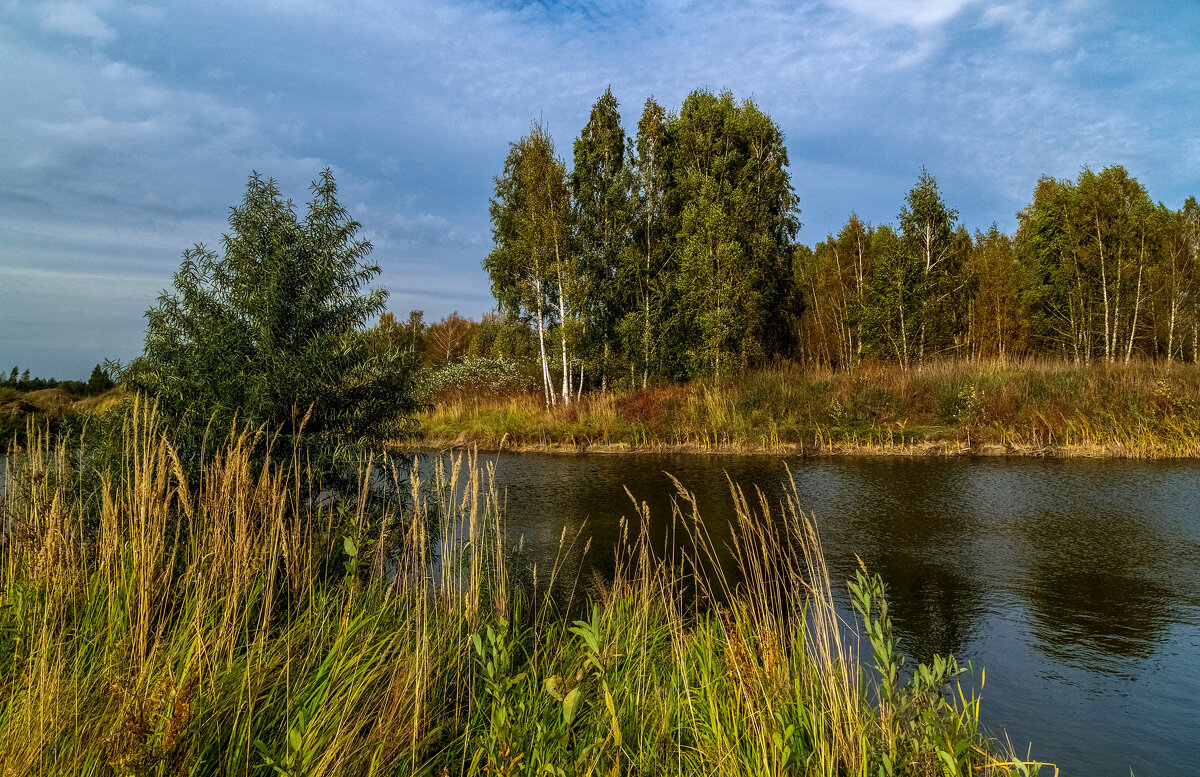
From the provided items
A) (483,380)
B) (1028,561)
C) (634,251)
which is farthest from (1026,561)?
(483,380)

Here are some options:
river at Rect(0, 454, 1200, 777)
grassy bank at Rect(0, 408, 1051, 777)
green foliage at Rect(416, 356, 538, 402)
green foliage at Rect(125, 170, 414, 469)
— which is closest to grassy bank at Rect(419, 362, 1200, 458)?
river at Rect(0, 454, 1200, 777)

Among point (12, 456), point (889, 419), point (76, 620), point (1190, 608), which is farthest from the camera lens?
point (889, 419)

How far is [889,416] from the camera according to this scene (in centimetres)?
1967

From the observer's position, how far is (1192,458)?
14.9 metres

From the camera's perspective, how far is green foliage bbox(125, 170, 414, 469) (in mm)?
6855

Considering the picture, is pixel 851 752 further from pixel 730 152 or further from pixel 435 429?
pixel 730 152

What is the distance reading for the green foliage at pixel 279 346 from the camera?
686 cm

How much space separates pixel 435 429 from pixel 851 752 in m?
22.2

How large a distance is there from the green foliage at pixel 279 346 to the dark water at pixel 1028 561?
3.15 meters

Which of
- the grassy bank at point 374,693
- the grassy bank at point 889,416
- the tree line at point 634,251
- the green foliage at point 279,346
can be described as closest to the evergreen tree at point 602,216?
the tree line at point 634,251

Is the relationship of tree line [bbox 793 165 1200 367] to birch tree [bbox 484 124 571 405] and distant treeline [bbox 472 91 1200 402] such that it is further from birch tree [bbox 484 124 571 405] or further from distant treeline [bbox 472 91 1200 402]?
birch tree [bbox 484 124 571 405]

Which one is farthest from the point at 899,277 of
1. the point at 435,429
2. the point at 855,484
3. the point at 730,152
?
the point at 435,429

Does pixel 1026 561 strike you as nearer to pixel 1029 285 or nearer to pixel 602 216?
pixel 602 216

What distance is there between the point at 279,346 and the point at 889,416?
57.1 feet
